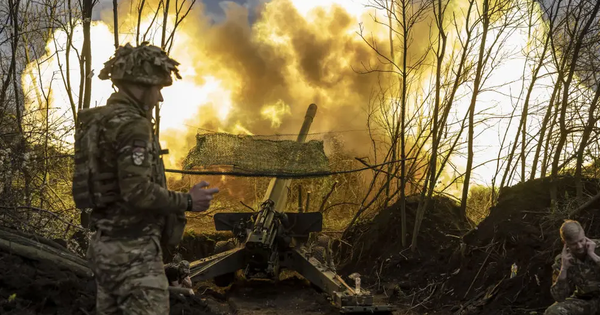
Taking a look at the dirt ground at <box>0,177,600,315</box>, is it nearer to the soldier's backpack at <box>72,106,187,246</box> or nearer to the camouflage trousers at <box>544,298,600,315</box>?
the camouflage trousers at <box>544,298,600,315</box>

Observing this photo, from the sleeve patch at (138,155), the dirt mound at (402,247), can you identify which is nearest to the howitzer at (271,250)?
the dirt mound at (402,247)

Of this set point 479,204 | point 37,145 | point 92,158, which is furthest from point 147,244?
point 479,204

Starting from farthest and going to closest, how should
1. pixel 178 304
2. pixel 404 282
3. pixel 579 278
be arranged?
pixel 404 282 < pixel 178 304 < pixel 579 278

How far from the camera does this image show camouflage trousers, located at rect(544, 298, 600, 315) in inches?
203

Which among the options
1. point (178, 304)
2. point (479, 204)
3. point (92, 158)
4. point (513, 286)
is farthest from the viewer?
point (479, 204)

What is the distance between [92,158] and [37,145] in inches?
195

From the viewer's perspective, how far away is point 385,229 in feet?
37.3

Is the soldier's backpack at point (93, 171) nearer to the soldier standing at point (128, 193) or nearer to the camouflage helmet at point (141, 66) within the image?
the soldier standing at point (128, 193)

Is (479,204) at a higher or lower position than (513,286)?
higher

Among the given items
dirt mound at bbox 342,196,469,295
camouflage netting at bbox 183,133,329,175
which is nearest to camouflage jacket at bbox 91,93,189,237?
dirt mound at bbox 342,196,469,295

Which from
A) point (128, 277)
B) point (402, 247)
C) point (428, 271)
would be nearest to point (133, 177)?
point (128, 277)

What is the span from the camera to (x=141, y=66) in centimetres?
363

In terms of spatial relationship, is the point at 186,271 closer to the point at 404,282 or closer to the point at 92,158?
the point at 92,158

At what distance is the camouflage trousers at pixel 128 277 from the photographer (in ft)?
11.1
